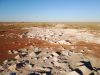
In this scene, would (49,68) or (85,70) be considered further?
(49,68)

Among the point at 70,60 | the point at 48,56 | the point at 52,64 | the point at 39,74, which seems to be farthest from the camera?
the point at 48,56

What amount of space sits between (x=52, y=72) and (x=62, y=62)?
109cm

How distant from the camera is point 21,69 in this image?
6.02 meters

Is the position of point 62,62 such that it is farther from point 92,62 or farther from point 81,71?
point 92,62

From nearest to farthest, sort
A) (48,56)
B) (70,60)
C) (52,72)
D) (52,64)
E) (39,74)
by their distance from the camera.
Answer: (39,74) < (52,72) < (52,64) < (70,60) < (48,56)

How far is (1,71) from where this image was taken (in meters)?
5.94

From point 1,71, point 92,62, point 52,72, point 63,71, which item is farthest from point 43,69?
point 92,62

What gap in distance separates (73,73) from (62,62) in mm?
1328

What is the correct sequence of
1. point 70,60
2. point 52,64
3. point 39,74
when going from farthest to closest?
point 70,60, point 52,64, point 39,74

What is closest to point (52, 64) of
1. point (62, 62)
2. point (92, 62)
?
point (62, 62)

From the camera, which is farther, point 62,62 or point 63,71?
point 62,62

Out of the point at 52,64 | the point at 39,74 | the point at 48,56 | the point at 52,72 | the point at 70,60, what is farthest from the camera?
the point at 48,56

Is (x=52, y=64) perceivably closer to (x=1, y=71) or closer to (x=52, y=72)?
(x=52, y=72)

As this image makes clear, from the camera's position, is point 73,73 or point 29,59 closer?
point 73,73
